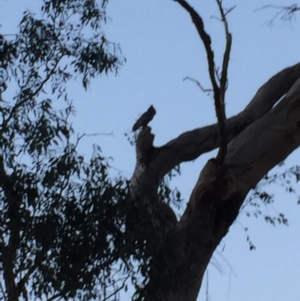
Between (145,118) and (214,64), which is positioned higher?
(145,118)

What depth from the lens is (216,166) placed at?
634cm

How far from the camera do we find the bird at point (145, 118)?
6.61 m

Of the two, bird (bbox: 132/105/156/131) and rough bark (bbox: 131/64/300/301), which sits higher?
bird (bbox: 132/105/156/131)

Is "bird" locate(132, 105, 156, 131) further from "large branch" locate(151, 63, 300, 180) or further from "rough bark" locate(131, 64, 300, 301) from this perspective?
"large branch" locate(151, 63, 300, 180)

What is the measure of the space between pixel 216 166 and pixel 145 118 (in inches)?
26.2

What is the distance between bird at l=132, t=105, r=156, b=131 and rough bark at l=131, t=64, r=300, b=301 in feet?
0.24

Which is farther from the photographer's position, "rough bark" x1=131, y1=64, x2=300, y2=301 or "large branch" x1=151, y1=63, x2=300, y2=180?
"large branch" x1=151, y1=63, x2=300, y2=180

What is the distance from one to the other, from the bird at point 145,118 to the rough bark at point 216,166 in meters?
0.07

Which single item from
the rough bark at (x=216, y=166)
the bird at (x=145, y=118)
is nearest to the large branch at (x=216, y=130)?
the rough bark at (x=216, y=166)

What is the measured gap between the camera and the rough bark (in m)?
6.05

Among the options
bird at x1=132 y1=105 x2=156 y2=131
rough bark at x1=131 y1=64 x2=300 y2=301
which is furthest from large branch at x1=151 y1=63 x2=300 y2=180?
bird at x1=132 y1=105 x2=156 y2=131

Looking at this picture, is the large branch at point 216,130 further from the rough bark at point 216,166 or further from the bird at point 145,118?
the bird at point 145,118

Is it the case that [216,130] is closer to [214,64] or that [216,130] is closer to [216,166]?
[216,166]

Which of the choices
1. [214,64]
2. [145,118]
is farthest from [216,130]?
[214,64]
